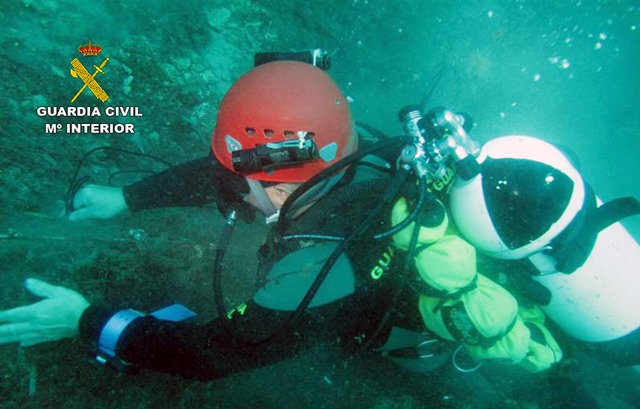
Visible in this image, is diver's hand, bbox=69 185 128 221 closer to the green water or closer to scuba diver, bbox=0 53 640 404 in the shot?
the green water

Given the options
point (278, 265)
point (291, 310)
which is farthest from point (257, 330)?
point (278, 265)

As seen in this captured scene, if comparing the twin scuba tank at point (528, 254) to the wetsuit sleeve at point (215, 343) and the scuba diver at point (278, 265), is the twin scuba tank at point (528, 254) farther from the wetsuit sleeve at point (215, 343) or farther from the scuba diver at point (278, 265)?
the wetsuit sleeve at point (215, 343)

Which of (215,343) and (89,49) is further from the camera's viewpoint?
(89,49)

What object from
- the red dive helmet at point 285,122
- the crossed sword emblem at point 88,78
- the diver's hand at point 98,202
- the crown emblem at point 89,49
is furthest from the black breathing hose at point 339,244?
the crown emblem at point 89,49

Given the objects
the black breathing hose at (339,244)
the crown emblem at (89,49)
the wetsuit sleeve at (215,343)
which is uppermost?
the crown emblem at (89,49)

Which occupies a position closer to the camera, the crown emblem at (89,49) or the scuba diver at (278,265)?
the scuba diver at (278,265)

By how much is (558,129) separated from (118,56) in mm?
11666

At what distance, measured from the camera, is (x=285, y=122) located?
1.75 meters

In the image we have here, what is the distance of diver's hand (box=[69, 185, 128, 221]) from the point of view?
2809 mm

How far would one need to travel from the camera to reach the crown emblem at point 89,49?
11.5 feet

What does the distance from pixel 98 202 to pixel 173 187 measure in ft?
1.94

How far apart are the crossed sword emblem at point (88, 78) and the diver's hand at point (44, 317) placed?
7.51 ft

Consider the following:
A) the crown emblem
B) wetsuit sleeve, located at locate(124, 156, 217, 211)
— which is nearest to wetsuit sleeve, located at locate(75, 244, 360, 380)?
wetsuit sleeve, located at locate(124, 156, 217, 211)

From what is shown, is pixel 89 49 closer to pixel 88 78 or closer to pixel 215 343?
pixel 88 78
